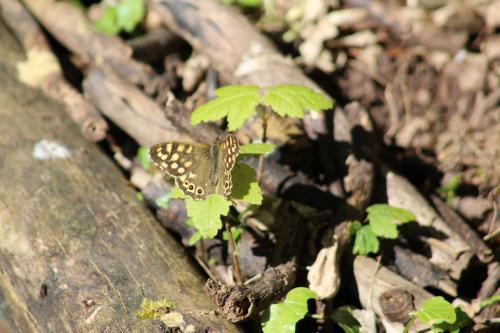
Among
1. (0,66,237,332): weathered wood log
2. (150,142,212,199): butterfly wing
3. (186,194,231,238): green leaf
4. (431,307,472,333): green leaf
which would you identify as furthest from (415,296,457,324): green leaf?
(150,142,212,199): butterfly wing

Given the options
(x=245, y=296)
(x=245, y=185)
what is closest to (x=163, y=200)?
(x=245, y=185)

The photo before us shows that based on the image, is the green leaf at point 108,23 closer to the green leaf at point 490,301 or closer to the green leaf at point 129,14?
the green leaf at point 129,14

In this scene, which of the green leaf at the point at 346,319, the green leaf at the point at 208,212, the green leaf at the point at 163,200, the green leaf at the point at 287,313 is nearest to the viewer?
the green leaf at the point at 208,212

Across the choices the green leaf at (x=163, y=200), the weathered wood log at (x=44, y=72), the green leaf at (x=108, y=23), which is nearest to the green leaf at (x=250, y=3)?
the green leaf at (x=108, y=23)

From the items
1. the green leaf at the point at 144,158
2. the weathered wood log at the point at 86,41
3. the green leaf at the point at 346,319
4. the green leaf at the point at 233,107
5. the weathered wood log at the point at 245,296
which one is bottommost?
the green leaf at the point at 346,319

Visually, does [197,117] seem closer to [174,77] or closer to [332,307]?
[332,307]

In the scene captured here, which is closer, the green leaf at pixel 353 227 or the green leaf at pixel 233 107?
the green leaf at pixel 233 107

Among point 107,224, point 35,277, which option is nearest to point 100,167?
point 107,224

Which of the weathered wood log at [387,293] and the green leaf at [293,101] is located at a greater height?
the green leaf at [293,101]
